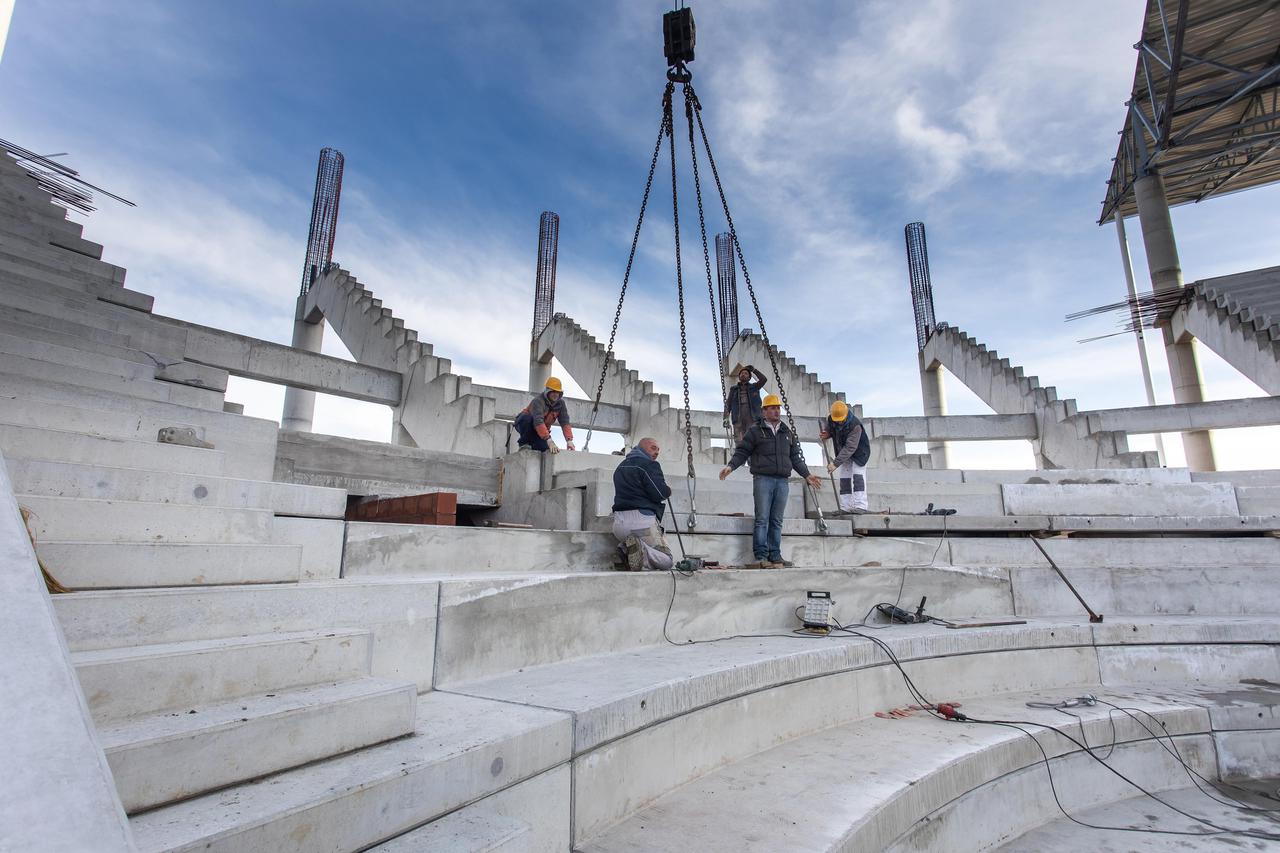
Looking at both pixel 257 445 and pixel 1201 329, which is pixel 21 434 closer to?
pixel 257 445

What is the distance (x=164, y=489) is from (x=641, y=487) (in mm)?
3436

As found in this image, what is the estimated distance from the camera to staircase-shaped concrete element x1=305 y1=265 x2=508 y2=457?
515 inches

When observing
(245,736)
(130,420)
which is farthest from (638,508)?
(130,420)

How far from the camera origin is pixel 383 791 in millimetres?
1992

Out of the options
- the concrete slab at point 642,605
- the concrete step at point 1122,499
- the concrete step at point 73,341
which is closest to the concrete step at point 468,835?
the concrete slab at point 642,605

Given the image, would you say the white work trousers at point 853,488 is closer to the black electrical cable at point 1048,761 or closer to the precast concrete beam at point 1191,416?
the black electrical cable at point 1048,761

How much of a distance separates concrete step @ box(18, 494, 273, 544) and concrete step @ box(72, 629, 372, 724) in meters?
1.07

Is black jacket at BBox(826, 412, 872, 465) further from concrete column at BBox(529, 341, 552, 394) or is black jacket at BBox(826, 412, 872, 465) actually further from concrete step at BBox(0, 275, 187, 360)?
concrete column at BBox(529, 341, 552, 394)

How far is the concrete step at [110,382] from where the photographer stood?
16.5 ft

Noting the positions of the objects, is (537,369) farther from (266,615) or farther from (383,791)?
(383,791)

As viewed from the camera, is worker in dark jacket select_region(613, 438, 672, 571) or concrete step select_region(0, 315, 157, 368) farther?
concrete step select_region(0, 315, 157, 368)

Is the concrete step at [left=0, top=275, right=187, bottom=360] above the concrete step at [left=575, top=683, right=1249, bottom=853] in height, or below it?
above

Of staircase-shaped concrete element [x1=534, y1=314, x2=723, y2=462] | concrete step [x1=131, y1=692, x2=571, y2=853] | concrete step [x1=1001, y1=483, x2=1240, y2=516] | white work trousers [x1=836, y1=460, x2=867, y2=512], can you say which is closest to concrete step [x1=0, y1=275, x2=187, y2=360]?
concrete step [x1=131, y1=692, x2=571, y2=853]

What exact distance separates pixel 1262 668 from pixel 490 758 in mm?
7392
